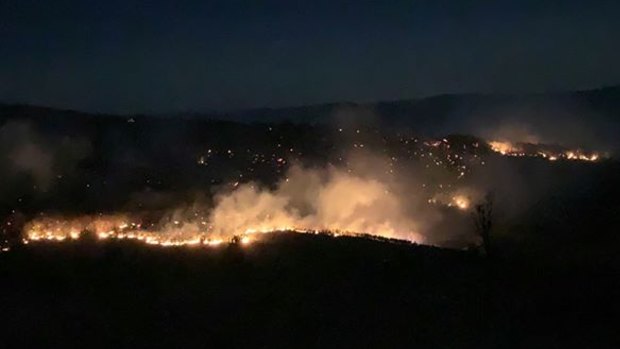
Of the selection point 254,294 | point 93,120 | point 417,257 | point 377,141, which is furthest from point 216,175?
point 254,294

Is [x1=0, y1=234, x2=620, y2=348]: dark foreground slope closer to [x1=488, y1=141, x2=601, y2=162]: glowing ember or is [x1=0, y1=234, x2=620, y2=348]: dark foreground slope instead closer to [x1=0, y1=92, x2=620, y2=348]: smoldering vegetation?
[x1=0, y1=92, x2=620, y2=348]: smoldering vegetation

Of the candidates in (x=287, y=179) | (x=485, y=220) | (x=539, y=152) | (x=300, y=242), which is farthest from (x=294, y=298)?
(x=539, y=152)

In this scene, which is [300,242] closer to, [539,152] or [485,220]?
[485,220]

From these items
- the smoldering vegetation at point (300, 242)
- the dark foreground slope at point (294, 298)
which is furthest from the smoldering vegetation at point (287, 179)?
the dark foreground slope at point (294, 298)

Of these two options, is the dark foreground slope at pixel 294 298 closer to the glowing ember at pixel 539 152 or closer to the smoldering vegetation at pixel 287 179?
the smoldering vegetation at pixel 287 179

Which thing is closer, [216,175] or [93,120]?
[216,175]

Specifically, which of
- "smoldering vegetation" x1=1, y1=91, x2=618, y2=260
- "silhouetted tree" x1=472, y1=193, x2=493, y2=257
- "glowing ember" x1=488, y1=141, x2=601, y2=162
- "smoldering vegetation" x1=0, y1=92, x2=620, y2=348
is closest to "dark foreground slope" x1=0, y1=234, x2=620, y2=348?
"smoldering vegetation" x1=0, y1=92, x2=620, y2=348

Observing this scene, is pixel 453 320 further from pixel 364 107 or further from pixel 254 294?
pixel 364 107
